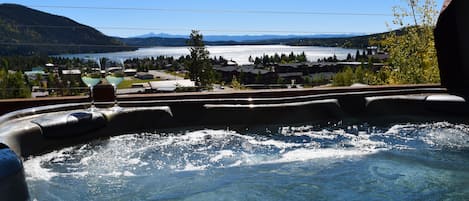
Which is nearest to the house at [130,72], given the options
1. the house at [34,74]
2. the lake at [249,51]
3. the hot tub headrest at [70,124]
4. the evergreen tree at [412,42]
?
the hot tub headrest at [70,124]

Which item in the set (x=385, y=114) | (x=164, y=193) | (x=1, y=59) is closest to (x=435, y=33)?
(x=385, y=114)

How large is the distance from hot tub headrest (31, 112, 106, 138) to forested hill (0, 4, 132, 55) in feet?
4.21

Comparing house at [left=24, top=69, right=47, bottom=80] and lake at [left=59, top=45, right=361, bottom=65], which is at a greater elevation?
lake at [left=59, top=45, right=361, bottom=65]

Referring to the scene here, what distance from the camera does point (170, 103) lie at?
11.1 feet

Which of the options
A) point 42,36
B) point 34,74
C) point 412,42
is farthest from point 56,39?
point 412,42

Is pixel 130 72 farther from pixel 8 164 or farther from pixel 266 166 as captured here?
pixel 8 164

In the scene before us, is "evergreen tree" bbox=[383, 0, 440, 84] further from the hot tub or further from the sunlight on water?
the sunlight on water

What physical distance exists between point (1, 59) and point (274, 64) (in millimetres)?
3961

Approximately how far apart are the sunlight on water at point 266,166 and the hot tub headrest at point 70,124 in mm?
117

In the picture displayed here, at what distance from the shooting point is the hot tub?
2045 millimetres

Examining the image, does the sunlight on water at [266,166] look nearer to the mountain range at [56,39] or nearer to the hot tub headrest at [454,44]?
the hot tub headrest at [454,44]

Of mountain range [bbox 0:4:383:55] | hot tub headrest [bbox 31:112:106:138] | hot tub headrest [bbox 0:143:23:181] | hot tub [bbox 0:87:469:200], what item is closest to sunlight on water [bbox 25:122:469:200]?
hot tub [bbox 0:87:469:200]

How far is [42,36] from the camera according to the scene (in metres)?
5.25

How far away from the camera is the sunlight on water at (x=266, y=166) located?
1.99m
